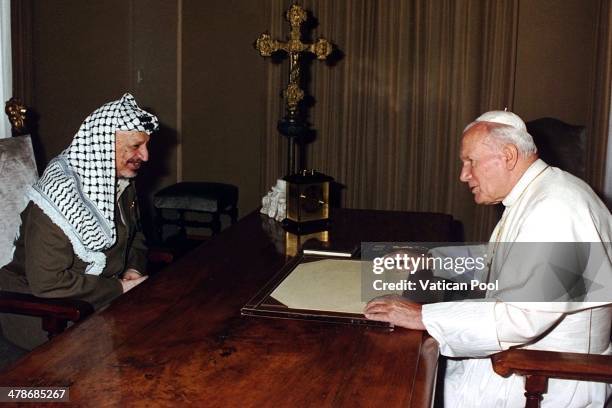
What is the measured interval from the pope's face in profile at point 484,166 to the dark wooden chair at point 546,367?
0.56 m

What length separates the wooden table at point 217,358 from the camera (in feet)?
4.97

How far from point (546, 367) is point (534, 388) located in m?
0.08

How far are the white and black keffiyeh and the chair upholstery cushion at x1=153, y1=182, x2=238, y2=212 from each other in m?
2.58

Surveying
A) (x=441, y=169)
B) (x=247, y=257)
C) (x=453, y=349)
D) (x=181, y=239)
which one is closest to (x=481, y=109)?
(x=441, y=169)

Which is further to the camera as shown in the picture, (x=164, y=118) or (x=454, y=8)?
(x=164, y=118)

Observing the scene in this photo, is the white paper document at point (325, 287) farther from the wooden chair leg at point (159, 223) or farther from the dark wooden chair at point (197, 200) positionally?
the wooden chair leg at point (159, 223)

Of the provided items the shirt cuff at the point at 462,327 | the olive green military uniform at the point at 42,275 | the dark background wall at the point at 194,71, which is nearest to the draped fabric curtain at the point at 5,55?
the dark background wall at the point at 194,71

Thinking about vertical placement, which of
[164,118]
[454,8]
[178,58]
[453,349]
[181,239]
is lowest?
[181,239]

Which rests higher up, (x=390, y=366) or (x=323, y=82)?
(x=323, y=82)

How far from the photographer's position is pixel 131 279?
2.75 meters

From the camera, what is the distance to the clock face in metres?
3.13

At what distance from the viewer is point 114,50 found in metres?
5.82

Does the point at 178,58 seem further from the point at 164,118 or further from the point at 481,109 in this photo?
the point at 481,109

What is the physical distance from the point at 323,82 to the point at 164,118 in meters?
1.41
